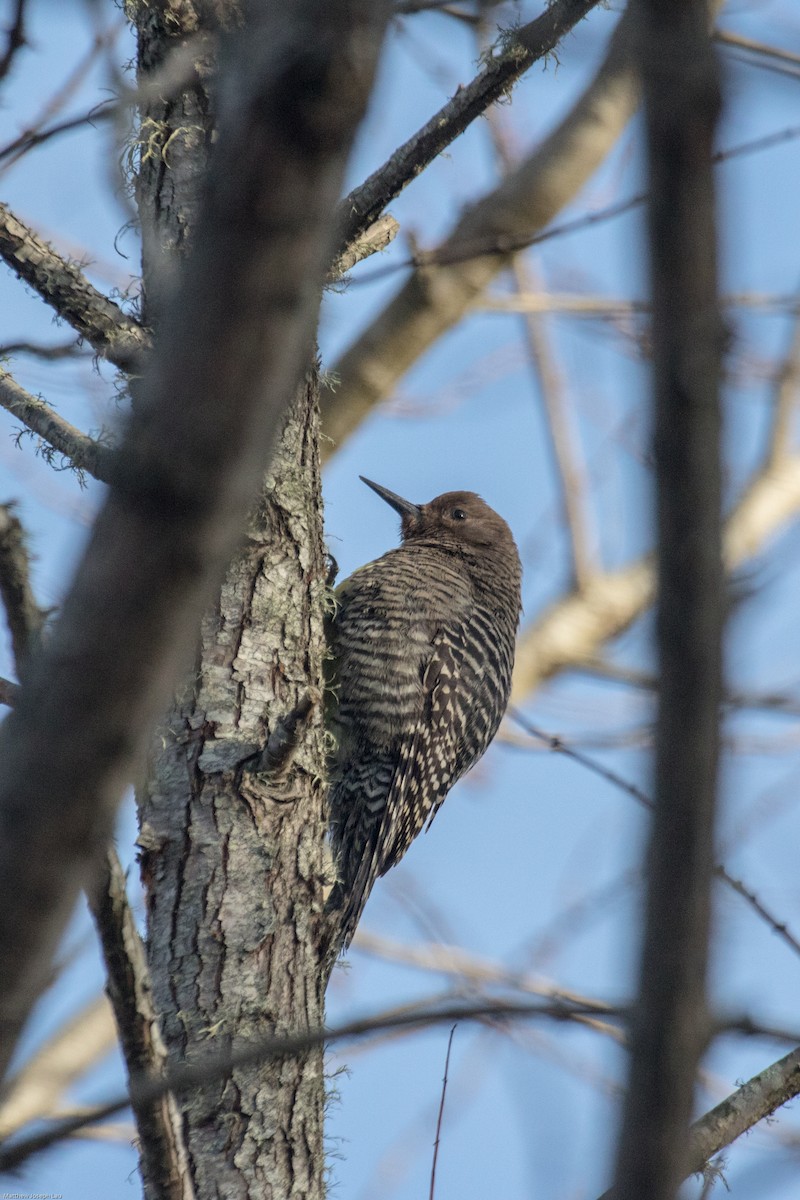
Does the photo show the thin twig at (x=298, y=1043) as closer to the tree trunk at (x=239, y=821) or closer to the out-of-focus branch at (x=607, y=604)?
the tree trunk at (x=239, y=821)

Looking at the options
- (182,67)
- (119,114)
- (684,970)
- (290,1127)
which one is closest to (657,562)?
(684,970)

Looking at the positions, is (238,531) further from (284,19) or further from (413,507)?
(413,507)

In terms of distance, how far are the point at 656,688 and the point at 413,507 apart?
4996 mm

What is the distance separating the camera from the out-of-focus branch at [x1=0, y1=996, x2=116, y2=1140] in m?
7.94

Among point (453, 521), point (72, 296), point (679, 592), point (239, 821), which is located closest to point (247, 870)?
point (239, 821)

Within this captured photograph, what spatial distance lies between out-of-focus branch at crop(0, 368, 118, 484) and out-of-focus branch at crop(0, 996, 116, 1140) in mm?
5880

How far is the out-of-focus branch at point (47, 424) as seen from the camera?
2771 mm

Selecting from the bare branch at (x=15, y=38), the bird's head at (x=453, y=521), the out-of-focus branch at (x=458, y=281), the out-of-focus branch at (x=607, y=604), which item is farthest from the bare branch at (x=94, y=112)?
the out-of-focus branch at (x=607, y=604)

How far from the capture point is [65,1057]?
8.23 metres

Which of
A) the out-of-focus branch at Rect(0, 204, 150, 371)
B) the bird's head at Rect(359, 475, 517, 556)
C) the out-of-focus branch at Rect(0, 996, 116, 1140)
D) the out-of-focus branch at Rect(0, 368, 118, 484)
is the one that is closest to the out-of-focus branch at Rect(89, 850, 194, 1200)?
the out-of-focus branch at Rect(0, 368, 118, 484)

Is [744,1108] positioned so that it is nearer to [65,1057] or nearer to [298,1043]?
[298,1043]

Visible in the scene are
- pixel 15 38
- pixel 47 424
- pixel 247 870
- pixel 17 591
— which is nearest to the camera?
pixel 17 591

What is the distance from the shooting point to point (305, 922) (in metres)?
3.08

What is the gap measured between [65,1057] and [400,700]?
15.8 ft
